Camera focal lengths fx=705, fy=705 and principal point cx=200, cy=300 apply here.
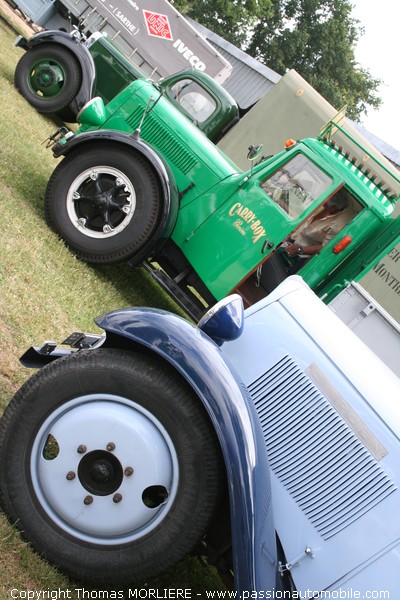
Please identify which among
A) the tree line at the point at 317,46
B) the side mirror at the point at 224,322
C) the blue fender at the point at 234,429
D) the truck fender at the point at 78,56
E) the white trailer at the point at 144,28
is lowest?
the blue fender at the point at 234,429

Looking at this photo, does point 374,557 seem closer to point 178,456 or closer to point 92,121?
point 178,456

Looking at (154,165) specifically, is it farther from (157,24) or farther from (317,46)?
(317,46)

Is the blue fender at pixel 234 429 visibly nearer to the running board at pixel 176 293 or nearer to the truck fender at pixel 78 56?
the running board at pixel 176 293

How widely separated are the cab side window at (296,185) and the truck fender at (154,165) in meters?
0.87

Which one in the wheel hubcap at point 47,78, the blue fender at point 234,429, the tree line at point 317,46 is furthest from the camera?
the tree line at point 317,46

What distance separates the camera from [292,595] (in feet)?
9.35

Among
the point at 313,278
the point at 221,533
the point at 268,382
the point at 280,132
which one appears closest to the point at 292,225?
the point at 313,278

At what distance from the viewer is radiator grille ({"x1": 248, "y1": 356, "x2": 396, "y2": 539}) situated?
2.85 meters

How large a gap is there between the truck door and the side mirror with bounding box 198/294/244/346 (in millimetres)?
3499

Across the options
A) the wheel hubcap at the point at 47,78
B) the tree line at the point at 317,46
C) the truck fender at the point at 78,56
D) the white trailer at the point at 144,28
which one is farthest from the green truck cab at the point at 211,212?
the tree line at the point at 317,46

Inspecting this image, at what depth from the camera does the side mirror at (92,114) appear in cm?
776

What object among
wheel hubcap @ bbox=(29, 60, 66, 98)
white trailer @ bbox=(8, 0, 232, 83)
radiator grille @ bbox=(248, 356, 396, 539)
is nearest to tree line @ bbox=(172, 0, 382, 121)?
white trailer @ bbox=(8, 0, 232, 83)

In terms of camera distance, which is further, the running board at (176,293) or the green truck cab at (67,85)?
the green truck cab at (67,85)

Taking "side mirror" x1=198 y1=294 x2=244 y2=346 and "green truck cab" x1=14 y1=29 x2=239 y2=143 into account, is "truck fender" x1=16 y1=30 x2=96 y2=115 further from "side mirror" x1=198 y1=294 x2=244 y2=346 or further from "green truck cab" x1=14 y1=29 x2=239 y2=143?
"side mirror" x1=198 y1=294 x2=244 y2=346
